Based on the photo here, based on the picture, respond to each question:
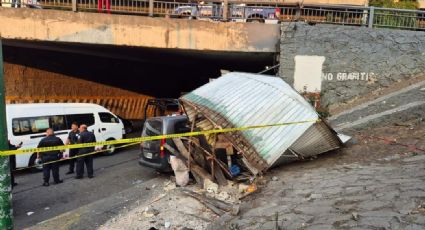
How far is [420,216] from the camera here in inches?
196

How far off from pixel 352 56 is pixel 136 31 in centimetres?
672

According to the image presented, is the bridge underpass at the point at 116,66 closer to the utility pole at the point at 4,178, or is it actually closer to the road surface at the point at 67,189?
the road surface at the point at 67,189

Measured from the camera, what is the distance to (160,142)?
33.3 feet

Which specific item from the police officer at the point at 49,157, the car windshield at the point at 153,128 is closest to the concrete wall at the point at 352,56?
the car windshield at the point at 153,128

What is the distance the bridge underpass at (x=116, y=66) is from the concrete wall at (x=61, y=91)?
0.04m

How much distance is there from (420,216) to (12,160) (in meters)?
Answer: 10.3

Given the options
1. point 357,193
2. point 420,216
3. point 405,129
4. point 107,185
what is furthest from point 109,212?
point 405,129

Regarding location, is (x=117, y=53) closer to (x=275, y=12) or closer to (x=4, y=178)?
(x=275, y=12)

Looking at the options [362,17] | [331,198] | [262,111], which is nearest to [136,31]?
[262,111]

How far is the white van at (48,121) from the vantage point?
1184cm

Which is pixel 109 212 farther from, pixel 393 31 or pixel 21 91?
pixel 21 91

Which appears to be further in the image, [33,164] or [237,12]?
[237,12]

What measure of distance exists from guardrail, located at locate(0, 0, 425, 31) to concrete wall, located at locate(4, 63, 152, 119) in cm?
485

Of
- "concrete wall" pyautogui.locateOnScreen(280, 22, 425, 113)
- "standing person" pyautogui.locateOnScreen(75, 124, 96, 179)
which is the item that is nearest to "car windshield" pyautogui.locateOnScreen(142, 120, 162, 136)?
"standing person" pyautogui.locateOnScreen(75, 124, 96, 179)
